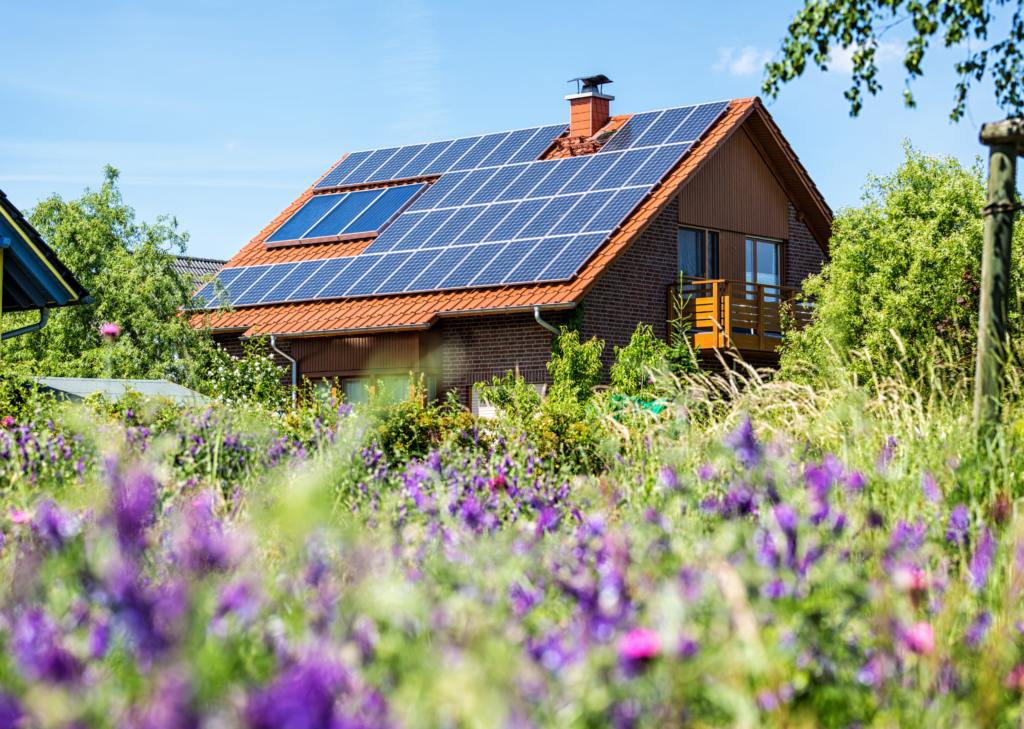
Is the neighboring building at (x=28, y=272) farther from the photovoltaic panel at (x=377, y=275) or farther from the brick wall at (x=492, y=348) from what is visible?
the brick wall at (x=492, y=348)

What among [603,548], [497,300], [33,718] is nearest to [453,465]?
[603,548]

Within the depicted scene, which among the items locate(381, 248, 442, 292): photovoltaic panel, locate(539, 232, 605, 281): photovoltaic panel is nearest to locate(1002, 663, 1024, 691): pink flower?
locate(539, 232, 605, 281): photovoltaic panel

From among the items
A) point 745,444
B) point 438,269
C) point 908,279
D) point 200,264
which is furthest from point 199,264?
point 745,444

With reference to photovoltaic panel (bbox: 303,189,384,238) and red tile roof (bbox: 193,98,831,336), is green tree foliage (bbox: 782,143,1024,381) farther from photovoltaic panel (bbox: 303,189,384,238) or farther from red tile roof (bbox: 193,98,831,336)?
photovoltaic panel (bbox: 303,189,384,238)

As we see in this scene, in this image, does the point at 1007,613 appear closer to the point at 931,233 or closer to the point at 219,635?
the point at 219,635

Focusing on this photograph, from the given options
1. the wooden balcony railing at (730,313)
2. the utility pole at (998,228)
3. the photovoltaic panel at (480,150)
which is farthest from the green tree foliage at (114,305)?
the utility pole at (998,228)

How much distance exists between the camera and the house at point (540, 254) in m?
19.5

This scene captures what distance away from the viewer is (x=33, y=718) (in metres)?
2.49

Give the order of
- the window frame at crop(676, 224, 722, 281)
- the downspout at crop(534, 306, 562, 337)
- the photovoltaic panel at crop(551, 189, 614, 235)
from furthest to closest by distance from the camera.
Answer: the window frame at crop(676, 224, 722, 281)
the photovoltaic panel at crop(551, 189, 614, 235)
the downspout at crop(534, 306, 562, 337)

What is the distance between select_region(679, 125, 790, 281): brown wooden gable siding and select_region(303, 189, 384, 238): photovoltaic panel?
6849 millimetres

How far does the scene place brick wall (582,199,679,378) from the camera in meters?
19.8

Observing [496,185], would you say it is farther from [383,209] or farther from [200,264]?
[200,264]

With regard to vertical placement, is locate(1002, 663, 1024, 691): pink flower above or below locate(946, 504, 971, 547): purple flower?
below

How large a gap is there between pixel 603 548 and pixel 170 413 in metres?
7.50
